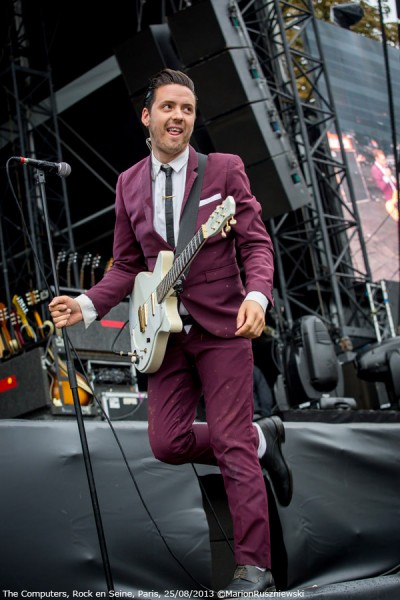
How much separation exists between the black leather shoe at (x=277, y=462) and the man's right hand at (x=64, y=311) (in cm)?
87

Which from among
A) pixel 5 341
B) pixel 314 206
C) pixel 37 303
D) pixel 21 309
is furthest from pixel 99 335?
pixel 314 206

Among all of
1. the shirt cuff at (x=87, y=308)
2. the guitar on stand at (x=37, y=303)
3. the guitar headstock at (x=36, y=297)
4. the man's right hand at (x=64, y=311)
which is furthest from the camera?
the guitar headstock at (x=36, y=297)

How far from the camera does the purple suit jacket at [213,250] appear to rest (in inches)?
108

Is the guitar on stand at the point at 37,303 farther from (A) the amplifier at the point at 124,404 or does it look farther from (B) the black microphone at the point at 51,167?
(B) the black microphone at the point at 51,167

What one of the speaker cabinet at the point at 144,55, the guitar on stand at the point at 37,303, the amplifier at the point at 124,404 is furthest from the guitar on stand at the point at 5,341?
the speaker cabinet at the point at 144,55

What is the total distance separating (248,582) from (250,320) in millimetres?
785

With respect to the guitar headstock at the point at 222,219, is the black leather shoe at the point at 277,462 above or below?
below

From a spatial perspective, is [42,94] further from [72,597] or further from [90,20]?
[72,597]

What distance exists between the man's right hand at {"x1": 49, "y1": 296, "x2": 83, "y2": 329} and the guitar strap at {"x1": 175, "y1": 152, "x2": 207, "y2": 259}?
40cm

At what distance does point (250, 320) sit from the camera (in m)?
2.50

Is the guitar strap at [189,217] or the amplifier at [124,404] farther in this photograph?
the amplifier at [124,404]

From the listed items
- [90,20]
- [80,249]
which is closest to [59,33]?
[90,20]

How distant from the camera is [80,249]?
503 inches

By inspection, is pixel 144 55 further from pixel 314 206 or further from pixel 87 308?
pixel 87 308
